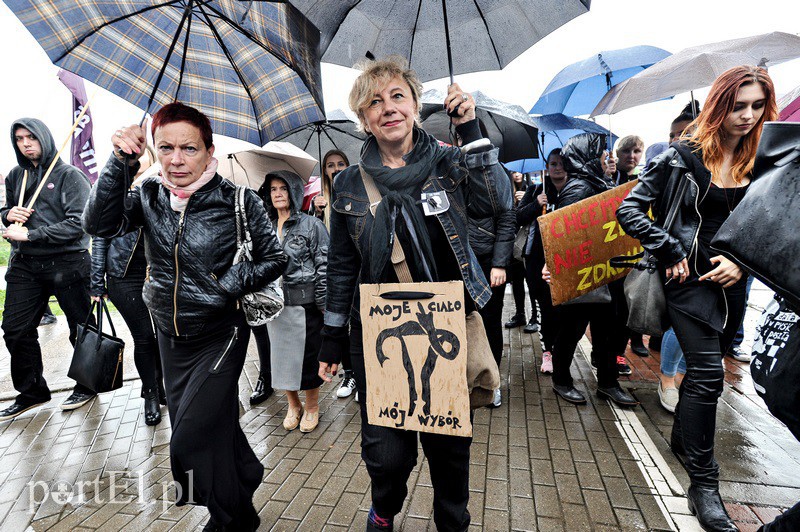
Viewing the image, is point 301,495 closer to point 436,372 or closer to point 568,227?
point 436,372

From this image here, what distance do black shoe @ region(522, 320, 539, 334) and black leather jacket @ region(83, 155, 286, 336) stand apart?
15.7ft

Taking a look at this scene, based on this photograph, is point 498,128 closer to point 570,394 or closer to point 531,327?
point 531,327

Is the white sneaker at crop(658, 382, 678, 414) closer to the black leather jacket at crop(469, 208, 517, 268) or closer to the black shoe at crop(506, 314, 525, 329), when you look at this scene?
the black leather jacket at crop(469, 208, 517, 268)

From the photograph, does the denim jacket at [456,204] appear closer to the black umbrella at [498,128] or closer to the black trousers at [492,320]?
the black trousers at [492,320]

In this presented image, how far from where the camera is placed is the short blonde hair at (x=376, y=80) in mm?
1907

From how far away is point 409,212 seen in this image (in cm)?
176

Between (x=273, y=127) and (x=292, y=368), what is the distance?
76.6 inches

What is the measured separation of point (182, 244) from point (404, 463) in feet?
4.96

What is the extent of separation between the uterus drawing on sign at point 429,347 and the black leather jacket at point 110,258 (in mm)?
2824

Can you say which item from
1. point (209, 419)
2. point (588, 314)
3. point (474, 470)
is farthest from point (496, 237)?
point (209, 419)

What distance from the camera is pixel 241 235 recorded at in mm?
2314

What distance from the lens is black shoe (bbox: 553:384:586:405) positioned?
3.83 m

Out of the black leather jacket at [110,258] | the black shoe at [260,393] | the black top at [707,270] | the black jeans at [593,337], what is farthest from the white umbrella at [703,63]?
the black leather jacket at [110,258]

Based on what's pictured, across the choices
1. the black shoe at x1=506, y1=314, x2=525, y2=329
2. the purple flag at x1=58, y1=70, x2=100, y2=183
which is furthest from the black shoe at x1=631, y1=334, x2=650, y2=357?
the purple flag at x1=58, y1=70, x2=100, y2=183
